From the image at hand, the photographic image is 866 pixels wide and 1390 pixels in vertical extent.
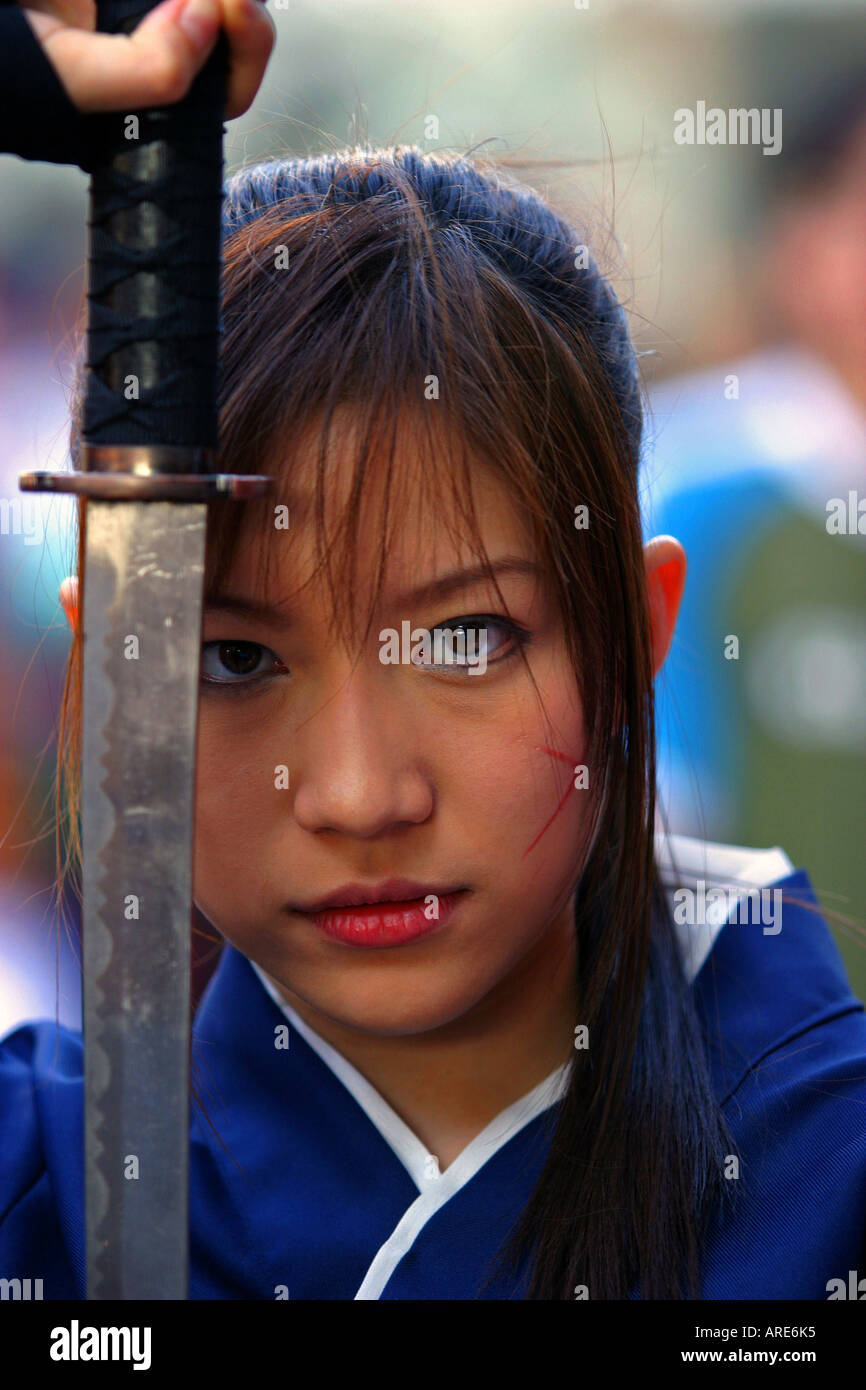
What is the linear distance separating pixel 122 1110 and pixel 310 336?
41cm

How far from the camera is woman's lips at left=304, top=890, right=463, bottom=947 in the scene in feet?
2.48

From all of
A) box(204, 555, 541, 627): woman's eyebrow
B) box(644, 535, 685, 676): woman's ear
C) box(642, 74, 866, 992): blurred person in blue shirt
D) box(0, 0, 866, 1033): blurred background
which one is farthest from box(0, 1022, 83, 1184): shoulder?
box(642, 74, 866, 992): blurred person in blue shirt

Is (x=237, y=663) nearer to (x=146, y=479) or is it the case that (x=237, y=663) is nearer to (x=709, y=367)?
(x=146, y=479)

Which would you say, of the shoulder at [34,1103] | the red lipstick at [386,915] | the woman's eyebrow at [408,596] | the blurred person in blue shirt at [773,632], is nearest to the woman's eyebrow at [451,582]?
the woman's eyebrow at [408,596]

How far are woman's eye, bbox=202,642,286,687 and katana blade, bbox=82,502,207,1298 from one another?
0.63ft

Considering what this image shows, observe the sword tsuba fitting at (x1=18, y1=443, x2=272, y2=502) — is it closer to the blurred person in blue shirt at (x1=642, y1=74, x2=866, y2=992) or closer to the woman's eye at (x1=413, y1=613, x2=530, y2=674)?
the woman's eye at (x1=413, y1=613, x2=530, y2=674)

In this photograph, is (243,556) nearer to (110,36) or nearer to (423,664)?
(423,664)

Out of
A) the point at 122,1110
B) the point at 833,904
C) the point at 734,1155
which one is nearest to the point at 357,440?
the point at 122,1110

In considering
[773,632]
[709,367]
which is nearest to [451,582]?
[773,632]

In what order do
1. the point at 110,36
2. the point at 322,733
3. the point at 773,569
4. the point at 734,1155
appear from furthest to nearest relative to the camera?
the point at 773,569 → the point at 734,1155 → the point at 322,733 → the point at 110,36

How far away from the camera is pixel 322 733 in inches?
28.1

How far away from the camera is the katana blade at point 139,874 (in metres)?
0.54

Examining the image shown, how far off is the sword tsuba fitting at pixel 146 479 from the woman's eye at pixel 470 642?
0.22 m

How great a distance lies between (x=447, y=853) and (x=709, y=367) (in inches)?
68.7
